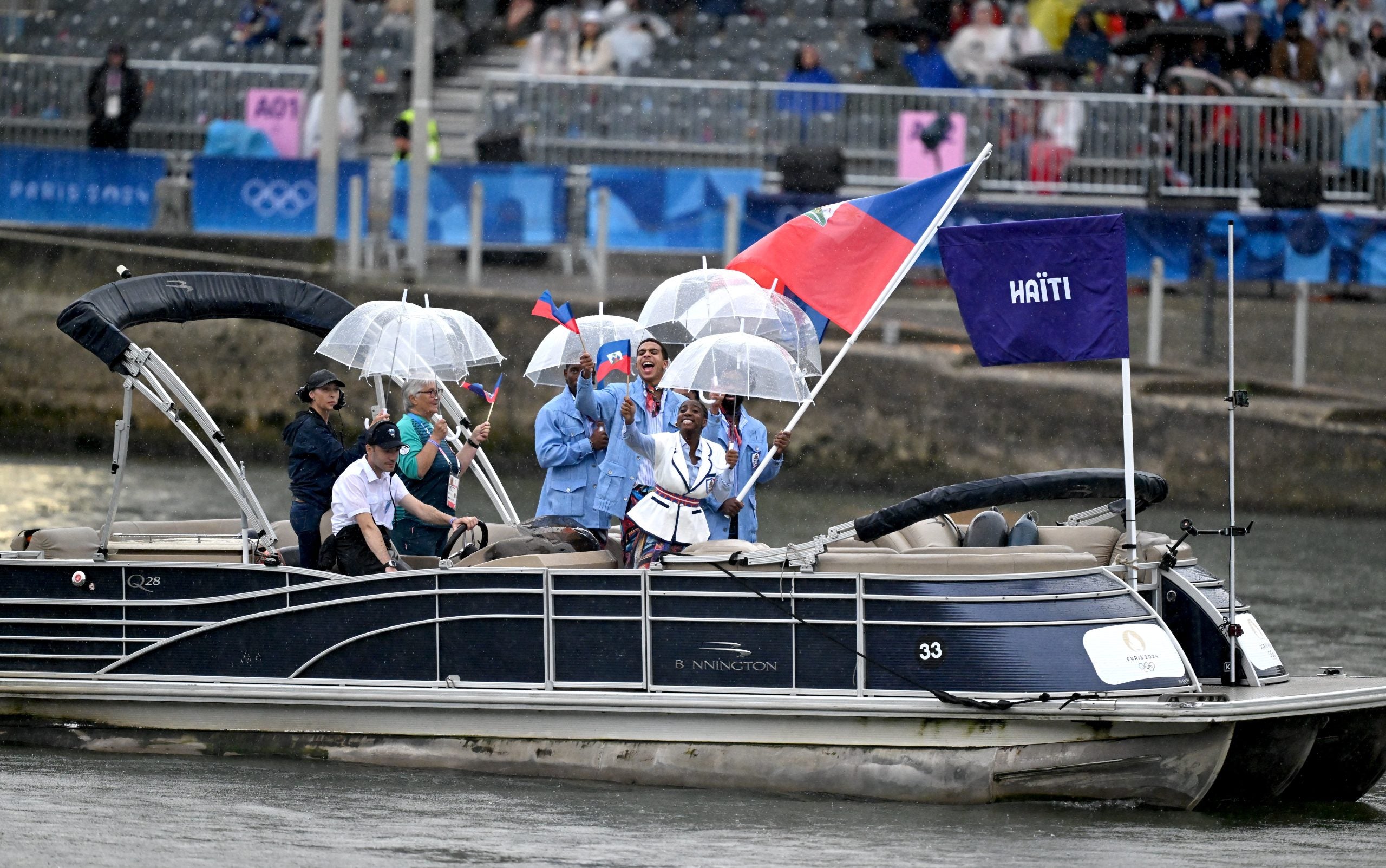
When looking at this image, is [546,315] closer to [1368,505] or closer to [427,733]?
[427,733]

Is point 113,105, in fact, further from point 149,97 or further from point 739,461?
point 739,461

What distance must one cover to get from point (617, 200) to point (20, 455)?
7989 millimetres

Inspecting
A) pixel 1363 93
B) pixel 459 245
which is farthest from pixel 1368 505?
pixel 459 245

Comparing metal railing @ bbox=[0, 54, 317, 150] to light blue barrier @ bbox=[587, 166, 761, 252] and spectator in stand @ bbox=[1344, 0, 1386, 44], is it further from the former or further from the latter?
spectator in stand @ bbox=[1344, 0, 1386, 44]

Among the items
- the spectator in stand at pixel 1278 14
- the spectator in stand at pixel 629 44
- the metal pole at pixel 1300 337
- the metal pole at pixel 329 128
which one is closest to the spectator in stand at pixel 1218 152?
the metal pole at pixel 1300 337

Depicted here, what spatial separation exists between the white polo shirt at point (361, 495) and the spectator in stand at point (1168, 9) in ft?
64.2

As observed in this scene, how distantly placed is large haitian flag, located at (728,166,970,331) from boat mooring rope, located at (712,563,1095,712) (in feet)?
6.25

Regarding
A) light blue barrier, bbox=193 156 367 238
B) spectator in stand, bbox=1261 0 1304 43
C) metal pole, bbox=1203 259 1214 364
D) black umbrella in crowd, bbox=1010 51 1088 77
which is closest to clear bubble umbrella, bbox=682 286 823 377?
metal pole, bbox=1203 259 1214 364

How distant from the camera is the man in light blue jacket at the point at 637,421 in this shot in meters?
11.2

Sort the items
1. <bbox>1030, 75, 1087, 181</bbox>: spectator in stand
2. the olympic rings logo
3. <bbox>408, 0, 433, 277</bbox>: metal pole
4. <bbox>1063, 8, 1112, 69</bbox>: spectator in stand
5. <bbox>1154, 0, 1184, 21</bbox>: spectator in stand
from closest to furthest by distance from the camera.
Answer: <bbox>408, 0, 433, 277</bbox>: metal pole → <bbox>1030, 75, 1087, 181</bbox>: spectator in stand → the olympic rings logo → <bbox>1063, 8, 1112, 69</bbox>: spectator in stand → <bbox>1154, 0, 1184, 21</bbox>: spectator in stand

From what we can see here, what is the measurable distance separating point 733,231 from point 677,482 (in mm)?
13721

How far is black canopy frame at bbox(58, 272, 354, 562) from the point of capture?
10867 millimetres

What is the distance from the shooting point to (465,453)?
37.2 feet

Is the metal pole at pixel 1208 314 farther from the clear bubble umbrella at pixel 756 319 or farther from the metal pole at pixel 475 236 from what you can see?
the clear bubble umbrella at pixel 756 319
